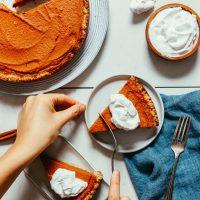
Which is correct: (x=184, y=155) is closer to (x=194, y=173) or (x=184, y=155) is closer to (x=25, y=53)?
(x=194, y=173)

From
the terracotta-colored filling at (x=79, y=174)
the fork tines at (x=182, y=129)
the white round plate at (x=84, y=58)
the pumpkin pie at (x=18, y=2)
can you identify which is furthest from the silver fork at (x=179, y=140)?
the pumpkin pie at (x=18, y=2)

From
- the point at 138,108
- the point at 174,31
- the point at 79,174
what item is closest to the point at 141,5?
the point at 174,31

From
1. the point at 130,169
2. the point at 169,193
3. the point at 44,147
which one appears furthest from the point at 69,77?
the point at 169,193

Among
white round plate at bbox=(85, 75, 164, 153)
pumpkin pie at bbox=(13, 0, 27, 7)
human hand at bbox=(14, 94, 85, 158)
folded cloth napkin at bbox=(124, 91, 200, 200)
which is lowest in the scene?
folded cloth napkin at bbox=(124, 91, 200, 200)

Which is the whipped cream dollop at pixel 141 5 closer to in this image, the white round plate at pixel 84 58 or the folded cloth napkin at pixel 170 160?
the white round plate at pixel 84 58

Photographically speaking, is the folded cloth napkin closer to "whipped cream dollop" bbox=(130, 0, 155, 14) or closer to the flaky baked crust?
the flaky baked crust

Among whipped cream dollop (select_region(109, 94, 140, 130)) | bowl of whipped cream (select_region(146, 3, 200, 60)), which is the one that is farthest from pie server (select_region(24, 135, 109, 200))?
bowl of whipped cream (select_region(146, 3, 200, 60))

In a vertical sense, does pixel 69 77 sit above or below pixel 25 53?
below

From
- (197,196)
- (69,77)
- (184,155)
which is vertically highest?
(69,77)
